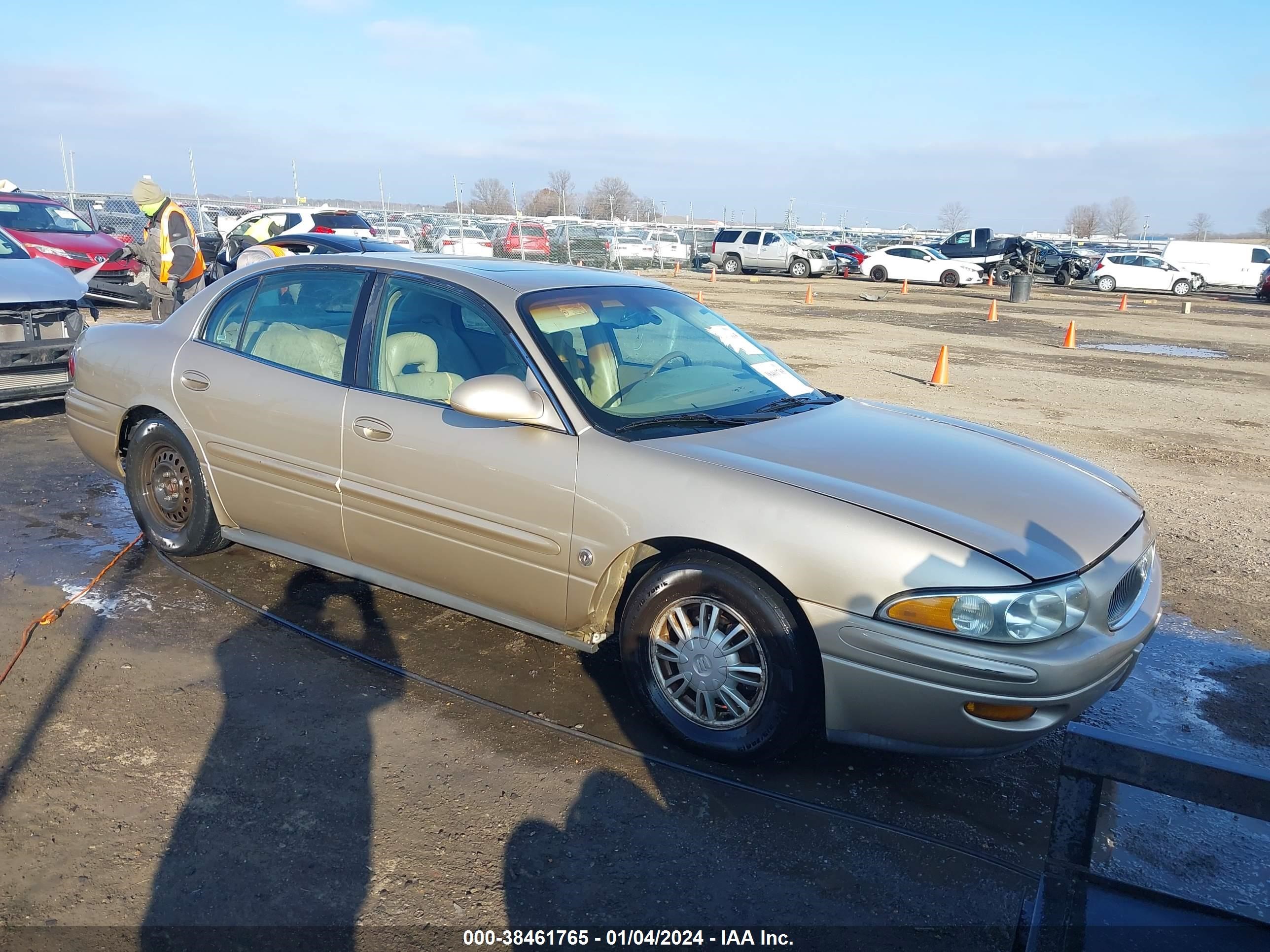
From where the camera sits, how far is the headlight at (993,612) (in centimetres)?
295

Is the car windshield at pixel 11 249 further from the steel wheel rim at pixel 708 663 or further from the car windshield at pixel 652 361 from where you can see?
the steel wheel rim at pixel 708 663

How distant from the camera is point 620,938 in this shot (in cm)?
261

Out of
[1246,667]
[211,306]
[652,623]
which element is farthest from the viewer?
[211,306]

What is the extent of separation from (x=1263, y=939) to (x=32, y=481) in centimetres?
708

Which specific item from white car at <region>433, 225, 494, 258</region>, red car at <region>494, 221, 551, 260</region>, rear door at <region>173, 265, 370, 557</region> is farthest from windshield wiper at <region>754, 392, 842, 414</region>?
red car at <region>494, 221, 551, 260</region>

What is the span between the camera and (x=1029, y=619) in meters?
2.96

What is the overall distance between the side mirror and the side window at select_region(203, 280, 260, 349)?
5.64ft

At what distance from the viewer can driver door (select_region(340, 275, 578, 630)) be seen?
12.0ft

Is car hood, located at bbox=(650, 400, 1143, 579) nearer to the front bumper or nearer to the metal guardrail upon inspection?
the front bumper

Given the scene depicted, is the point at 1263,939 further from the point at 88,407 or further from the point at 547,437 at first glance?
the point at 88,407

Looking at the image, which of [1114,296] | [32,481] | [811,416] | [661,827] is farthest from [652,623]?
[1114,296]

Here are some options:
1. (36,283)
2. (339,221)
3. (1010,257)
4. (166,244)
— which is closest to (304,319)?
(36,283)

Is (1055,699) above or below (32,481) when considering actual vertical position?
above

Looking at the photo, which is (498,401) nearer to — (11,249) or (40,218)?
(11,249)
